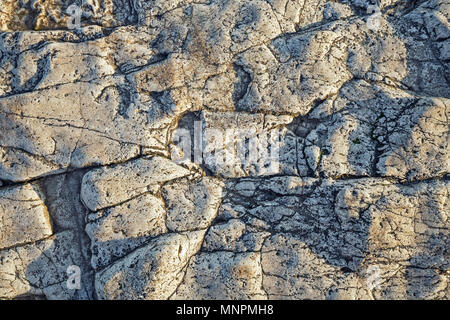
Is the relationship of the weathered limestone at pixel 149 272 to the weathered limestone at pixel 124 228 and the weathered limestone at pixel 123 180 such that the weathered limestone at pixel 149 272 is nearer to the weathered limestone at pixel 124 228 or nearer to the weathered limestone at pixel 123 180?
the weathered limestone at pixel 124 228

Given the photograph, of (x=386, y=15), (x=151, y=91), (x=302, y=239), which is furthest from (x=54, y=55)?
(x=386, y=15)

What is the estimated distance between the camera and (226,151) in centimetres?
492

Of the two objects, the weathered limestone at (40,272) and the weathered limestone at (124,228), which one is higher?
the weathered limestone at (124,228)

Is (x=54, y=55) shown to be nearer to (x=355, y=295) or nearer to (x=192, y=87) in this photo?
(x=192, y=87)

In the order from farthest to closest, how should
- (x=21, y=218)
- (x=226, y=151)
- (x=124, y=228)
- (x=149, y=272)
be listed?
(x=226, y=151) < (x=21, y=218) < (x=124, y=228) < (x=149, y=272)

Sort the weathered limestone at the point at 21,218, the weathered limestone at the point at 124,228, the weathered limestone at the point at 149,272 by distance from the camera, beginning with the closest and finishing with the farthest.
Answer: the weathered limestone at the point at 149,272 < the weathered limestone at the point at 124,228 < the weathered limestone at the point at 21,218

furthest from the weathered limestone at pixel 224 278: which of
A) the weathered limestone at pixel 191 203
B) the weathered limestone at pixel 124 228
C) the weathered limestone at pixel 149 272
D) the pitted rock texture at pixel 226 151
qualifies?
the weathered limestone at pixel 124 228

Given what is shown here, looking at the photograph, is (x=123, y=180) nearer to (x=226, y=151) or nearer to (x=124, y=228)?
(x=124, y=228)

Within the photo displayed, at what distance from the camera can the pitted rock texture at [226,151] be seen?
4.53 m

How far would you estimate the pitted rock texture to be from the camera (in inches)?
178

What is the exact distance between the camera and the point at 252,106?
196 inches

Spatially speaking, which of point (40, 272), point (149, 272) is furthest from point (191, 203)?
point (40, 272)

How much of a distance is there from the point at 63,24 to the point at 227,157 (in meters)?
2.78

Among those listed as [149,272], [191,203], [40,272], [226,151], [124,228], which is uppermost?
[226,151]
